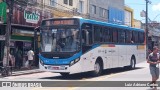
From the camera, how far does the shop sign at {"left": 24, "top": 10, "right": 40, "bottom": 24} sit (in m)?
27.9

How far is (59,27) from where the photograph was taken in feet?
62.0

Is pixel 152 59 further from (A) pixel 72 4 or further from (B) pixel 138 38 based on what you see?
(A) pixel 72 4

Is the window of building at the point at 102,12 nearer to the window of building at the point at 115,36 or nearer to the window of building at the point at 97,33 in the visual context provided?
the window of building at the point at 115,36

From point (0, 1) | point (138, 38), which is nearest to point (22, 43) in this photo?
point (0, 1)

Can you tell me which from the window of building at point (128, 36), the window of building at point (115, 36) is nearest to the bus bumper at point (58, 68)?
the window of building at point (115, 36)

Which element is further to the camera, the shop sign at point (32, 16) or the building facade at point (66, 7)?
the building facade at point (66, 7)

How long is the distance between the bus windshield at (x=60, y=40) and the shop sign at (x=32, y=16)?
9.06 meters

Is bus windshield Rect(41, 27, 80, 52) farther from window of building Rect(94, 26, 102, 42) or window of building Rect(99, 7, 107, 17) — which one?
window of building Rect(99, 7, 107, 17)

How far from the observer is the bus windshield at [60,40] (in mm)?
18406

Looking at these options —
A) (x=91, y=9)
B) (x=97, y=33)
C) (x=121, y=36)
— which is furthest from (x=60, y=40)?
(x=91, y=9)

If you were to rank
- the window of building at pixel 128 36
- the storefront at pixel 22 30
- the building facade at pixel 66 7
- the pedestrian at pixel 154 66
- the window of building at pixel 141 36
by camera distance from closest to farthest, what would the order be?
the pedestrian at pixel 154 66 → the window of building at pixel 128 36 → the storefront at pixel 22 30 → the window of building at pixel 141 36 → the building facade at pixel 66 7

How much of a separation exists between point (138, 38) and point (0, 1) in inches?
427

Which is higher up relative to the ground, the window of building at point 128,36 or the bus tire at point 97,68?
the window of building at point 128,36

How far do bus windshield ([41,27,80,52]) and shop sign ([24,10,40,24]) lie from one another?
9.06 meters
